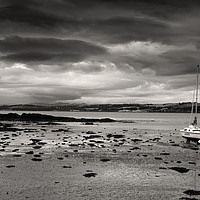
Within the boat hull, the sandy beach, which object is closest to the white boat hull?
the boat hull

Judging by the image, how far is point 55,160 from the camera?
34.9 metres

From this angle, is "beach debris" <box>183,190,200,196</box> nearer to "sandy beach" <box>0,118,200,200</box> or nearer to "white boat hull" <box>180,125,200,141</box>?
"sandy beach" <box>0,118,200,200</box>

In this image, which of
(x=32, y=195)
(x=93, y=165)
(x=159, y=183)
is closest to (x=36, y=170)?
(x=93, y=165)

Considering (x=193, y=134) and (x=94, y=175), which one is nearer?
(x=94, y=175)

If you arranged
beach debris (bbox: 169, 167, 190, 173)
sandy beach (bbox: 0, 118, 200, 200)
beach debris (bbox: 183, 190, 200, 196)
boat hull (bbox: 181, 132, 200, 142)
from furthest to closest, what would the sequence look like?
boat hull (bbox: 181, 132, 200, 142)
beach debris (bbox: 169, 167, 190, 173)
beach debris (bbox: 183, 190, 200, 196)
sandy beach (bbox: 0, 118, 200, 200)

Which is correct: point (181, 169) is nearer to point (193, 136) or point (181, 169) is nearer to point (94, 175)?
point (94, 175)

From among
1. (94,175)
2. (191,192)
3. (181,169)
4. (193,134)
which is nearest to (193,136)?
(193,134)

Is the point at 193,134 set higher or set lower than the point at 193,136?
higher

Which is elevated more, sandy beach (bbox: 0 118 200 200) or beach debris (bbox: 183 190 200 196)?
beach debris (bbox: 183 190 200 196)

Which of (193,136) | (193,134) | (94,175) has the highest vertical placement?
(193,134)

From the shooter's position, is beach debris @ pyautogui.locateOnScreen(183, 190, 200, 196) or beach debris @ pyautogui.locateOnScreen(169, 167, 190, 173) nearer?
beach debris @ pyautogui.locateOnScreen(183, 190, 200, 196)

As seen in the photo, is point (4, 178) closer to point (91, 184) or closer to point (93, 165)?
point (91, 184)

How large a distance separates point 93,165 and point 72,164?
2167mm

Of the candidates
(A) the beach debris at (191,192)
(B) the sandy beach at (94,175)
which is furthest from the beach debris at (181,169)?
(A) the beach debris at (191,192)
